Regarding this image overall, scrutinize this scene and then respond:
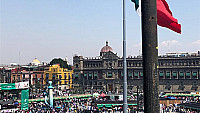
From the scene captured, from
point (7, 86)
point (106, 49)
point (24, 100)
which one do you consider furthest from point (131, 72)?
point (24, 100)

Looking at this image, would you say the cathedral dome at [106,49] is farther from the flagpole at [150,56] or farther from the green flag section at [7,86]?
the flagpole at [150,56]

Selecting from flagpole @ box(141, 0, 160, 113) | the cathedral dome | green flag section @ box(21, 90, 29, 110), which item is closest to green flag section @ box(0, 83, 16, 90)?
green flag section @ box(21, 90, 29, 110)

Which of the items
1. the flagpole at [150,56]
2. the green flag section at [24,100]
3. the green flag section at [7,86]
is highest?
the flagpole at [150,56]

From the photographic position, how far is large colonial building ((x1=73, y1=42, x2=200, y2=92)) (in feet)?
249

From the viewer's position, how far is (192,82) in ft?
247

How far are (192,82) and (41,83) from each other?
4150cm

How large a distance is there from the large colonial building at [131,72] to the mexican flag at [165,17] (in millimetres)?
69042

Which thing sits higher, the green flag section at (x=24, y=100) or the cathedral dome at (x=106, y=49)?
the cathedral dome at (x=106, y=49)

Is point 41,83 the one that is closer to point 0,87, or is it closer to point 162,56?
point 162,56

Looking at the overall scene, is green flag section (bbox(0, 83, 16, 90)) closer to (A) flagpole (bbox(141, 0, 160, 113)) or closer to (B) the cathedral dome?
(A) flagpole (bbox(141, 0, 160, 113))

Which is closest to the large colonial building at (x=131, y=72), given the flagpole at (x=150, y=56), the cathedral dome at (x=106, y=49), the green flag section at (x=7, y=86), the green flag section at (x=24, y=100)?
the cathedral dome at (x=106, y=49)

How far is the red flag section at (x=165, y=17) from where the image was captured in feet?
26.3

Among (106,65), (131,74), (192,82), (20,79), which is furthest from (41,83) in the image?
(192,82)

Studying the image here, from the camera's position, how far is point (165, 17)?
8.12 meters
